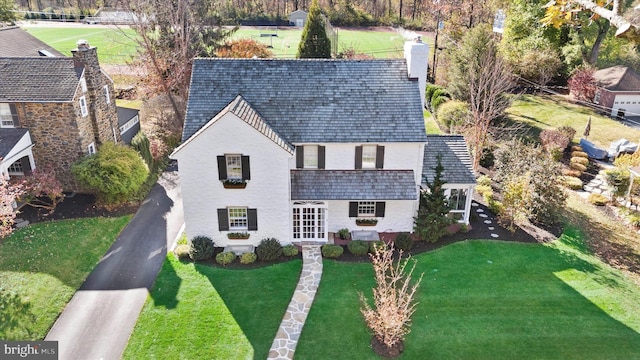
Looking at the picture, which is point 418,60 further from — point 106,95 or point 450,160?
point 106,95

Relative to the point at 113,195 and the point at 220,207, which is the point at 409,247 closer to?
the point at 220,207

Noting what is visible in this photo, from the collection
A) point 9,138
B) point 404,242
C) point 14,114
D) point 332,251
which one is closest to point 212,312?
point 332,251

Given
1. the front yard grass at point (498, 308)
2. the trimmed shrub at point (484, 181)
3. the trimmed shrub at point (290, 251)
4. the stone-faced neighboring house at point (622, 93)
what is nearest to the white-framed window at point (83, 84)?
the trimmed shrub at point (290, 251)

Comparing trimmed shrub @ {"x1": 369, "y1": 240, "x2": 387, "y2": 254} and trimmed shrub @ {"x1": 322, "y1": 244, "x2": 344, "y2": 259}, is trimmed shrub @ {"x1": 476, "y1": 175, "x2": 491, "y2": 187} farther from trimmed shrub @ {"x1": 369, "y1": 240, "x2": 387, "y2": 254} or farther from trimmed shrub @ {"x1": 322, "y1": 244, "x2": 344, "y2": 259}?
trimmed shrub @ {"x1": 322, "y1": 244, "x2": 344, "y2": 259}

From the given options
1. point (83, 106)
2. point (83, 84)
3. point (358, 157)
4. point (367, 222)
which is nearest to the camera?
point (358, 157)

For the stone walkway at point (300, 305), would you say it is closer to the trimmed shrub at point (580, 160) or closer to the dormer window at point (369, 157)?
the dormer window at point (369, 157)

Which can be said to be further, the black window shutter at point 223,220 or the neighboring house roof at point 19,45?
the neighboring house roof at point 19,45
